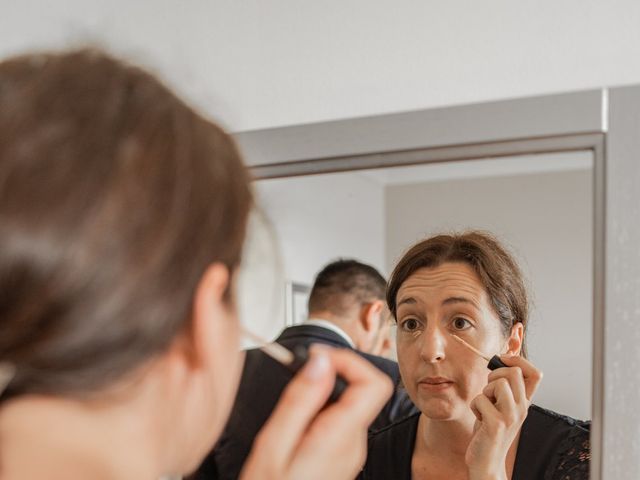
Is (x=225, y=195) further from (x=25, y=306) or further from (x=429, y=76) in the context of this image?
(x=429, y=76)

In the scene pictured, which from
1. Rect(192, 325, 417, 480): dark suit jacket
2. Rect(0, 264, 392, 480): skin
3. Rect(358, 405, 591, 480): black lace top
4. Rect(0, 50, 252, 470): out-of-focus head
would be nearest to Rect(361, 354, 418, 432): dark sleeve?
Rect(192, 325, 417, 480): dark suit jacket

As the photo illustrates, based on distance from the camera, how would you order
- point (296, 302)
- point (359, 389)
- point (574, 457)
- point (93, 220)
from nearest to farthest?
point (93, 220) < point (359, 389) < point (574, 457) < point (296, 302)

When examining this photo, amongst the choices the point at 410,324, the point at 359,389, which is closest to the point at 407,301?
the point at 410,324

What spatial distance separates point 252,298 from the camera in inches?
27.5

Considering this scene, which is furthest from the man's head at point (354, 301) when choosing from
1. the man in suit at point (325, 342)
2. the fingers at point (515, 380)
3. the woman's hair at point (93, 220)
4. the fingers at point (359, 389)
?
the woman's hair at point (93, 220)

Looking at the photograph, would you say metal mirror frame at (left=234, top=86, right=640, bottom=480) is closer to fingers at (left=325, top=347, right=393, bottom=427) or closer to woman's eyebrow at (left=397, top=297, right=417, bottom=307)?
woman's eyebrow at (left=397, top=297, right=417, bottom=307)

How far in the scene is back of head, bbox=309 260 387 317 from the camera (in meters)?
0.72

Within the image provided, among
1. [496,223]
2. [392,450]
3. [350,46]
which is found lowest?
[392,450]

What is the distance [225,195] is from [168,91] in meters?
0.06

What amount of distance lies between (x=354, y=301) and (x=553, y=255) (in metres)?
0.19

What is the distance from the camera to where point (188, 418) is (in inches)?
15.2

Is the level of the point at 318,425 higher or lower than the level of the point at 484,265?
lower

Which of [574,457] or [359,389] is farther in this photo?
[574,457]

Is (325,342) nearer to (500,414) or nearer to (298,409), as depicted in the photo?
(500,414)
